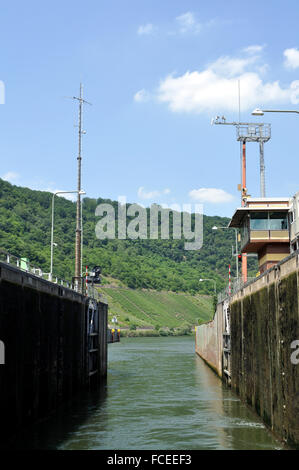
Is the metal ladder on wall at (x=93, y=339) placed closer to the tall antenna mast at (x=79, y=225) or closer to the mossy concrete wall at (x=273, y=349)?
the tall antenna mast at (x=79, y=225)

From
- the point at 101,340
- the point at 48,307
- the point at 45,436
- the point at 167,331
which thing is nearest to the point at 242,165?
the point at 101,340

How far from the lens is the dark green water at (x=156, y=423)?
1775cm

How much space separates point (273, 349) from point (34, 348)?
27.7 ft

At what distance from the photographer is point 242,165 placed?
176ft

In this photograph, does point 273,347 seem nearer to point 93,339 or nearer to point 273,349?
point 273,349

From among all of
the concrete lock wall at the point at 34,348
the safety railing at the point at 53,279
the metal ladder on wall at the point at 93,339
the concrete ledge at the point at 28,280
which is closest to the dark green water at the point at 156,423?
the concrete lock wall at the point at 34,348

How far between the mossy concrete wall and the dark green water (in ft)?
3.44

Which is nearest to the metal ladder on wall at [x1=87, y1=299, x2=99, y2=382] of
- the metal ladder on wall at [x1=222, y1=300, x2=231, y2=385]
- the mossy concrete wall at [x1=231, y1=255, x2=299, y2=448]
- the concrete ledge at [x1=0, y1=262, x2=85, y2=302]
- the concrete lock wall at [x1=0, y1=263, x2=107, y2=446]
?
the concrete lock wall at [x1=0, y1=263, x2=107, y2=446]

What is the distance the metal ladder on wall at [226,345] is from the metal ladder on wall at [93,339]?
8.60 m

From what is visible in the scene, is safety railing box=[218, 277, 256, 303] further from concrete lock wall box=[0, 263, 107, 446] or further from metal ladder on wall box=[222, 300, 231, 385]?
concrete lock wall box=[0, 263, 107, 446]

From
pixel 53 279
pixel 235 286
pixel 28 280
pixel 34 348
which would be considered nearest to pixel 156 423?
pixel 34 348

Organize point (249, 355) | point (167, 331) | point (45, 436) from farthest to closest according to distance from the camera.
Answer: point (167, 331) → point (249, 355) → point (45, 436)
